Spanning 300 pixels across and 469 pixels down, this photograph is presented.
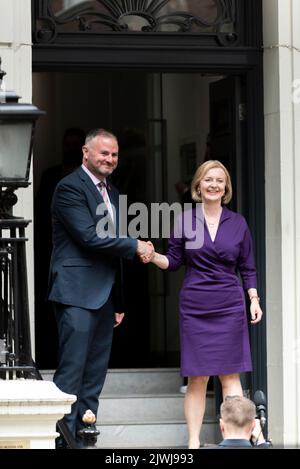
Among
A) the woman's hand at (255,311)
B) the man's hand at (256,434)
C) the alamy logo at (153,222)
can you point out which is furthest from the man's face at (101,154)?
the man's hand at (256,434)

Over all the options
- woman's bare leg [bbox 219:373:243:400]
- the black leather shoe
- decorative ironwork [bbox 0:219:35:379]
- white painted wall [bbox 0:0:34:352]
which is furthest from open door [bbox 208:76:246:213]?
decorative ironwork [bbox 0:219:35:379]

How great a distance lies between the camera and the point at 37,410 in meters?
7.61

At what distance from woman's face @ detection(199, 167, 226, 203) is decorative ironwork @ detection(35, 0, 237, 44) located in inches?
57.3

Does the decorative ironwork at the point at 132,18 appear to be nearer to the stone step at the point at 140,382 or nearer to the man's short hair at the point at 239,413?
the stone step at the point at 140,382

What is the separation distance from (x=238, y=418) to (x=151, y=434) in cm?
431

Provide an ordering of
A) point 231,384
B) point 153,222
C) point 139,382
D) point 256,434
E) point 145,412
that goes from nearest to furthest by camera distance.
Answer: point 256,434, point 231,384, point 145,412, point 139,382, point 153,222

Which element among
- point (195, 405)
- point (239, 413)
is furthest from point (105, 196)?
point (239, 413)

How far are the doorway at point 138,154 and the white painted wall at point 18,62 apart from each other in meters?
1.92

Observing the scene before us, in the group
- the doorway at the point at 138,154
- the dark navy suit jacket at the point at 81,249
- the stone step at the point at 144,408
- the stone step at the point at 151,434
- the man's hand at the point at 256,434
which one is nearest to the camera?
the man's hand at the point at 256,434

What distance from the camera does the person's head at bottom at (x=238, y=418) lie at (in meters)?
7.30

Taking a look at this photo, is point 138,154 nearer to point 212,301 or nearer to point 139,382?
point 139,382

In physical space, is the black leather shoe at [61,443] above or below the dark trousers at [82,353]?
below

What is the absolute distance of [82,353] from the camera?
10.3 metres
